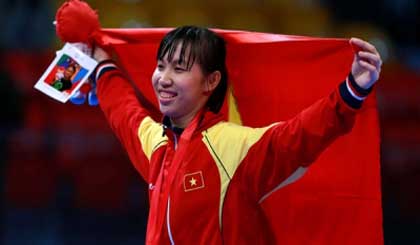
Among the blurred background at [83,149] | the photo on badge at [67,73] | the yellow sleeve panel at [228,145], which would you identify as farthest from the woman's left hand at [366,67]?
the blurred background at [83,149]

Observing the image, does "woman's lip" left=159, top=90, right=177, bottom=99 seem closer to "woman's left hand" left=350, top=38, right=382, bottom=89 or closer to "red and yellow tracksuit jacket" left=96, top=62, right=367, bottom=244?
"red and yellow tracksuit jacket" left=96, top=62, right=367, bottom=244

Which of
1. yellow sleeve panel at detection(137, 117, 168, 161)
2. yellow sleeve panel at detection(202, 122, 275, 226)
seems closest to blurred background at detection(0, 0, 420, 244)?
yellow sleeve panel at detection(137, 117, 168, 161)

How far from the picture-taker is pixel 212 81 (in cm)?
292

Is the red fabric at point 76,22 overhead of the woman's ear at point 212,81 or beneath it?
overhead

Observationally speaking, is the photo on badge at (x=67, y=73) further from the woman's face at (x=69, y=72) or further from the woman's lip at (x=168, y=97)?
the woman's lip at (x=168, y=97)

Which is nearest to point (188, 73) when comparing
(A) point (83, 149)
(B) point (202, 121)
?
(B) point (202, 121)

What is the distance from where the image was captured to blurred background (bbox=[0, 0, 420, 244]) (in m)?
5.69

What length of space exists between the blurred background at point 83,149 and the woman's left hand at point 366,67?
117 inches

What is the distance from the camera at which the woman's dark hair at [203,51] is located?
113 inches

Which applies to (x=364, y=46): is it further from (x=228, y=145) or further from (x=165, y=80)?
(x=165, y=80)

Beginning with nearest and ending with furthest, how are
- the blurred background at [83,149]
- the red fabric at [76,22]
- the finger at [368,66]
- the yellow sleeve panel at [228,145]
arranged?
the finger at [368,66]
the yellow sleeve panel at [228,145]
the red fabric at [76,22]
the blurred background at [83,149]

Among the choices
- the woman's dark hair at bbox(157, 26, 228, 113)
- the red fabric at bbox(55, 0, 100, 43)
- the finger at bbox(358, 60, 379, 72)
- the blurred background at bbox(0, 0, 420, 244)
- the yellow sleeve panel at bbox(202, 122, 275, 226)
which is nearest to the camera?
the finger at bbox(358, 60, 379, 72)
